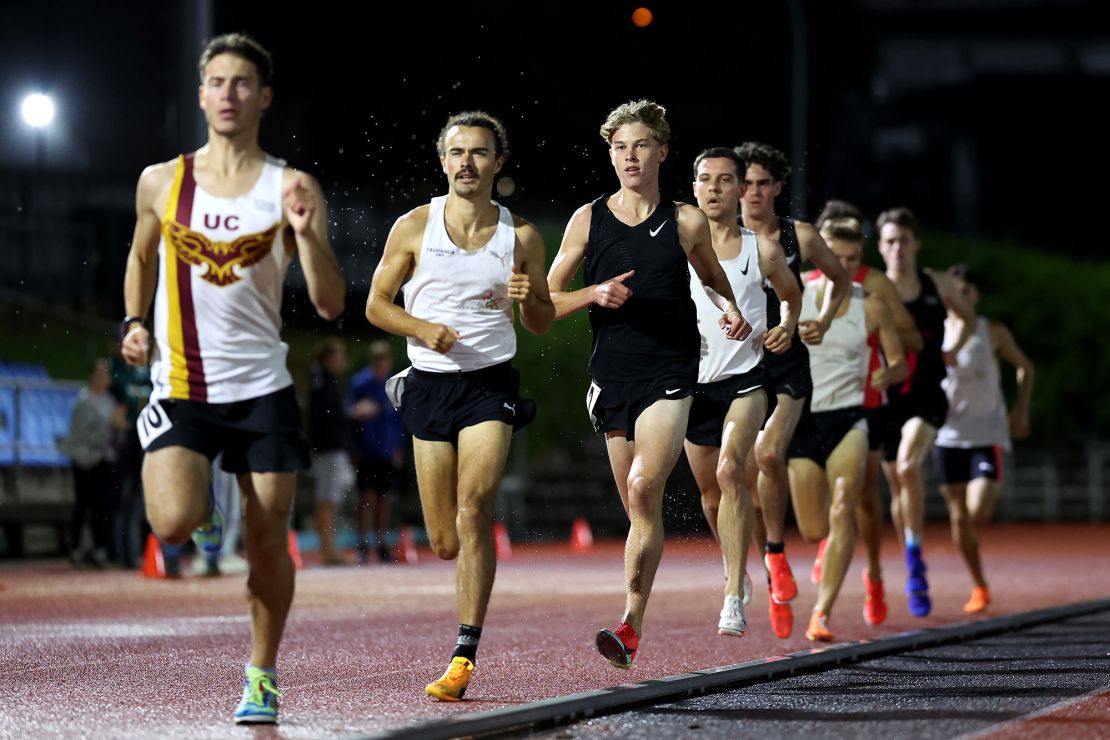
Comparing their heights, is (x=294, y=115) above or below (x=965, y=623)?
above

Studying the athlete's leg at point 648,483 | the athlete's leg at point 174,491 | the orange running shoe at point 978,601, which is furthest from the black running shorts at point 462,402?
the orange running shoe at point 978,601

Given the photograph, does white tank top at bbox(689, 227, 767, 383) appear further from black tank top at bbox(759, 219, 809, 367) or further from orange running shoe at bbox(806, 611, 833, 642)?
orange running shoe at bbox(806, 611, 833, 642)

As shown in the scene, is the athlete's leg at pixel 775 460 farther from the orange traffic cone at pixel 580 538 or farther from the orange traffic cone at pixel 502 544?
the orange traffic cone at pixel 580 538

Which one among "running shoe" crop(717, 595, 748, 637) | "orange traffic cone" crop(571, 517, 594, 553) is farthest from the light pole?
"running shoe" crop(717, 595, 748, 637)

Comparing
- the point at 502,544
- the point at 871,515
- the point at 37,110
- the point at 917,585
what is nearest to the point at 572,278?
the point at 871,515

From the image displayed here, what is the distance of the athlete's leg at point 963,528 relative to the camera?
14.0 metres

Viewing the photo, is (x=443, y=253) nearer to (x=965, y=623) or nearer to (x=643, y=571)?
(x=643, y=571)

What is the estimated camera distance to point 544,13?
40375mm

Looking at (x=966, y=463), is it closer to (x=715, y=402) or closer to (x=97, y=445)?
(x=715, y=402)

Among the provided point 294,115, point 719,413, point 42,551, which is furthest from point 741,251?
point 294,115

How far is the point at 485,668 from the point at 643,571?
43.2 inches

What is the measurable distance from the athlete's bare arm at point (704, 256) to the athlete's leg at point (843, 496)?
2622 mm

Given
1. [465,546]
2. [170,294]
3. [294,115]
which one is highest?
[294,115]

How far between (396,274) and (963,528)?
22.8ft
